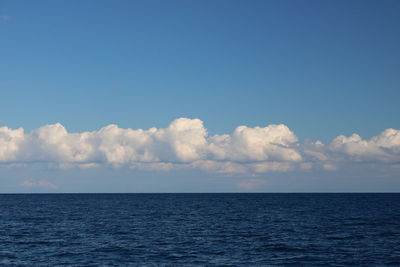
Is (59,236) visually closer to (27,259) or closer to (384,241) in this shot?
(27,259)

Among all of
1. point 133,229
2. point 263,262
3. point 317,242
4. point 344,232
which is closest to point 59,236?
point 133,229

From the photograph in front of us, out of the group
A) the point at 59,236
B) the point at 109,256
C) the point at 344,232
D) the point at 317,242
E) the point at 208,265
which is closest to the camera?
the point at 208,265

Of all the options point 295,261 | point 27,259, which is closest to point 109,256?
point 27,259

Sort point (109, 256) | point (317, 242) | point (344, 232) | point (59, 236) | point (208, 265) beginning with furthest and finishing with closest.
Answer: point (344, 232), point (59, 236), point (317, 242), point (109, 256), point (208, 265)

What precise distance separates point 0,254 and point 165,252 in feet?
63.0

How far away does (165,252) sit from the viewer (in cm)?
4800

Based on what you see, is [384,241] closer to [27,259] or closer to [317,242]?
[317,242]

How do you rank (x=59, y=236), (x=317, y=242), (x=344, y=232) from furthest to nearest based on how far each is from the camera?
(x=344, y=232) → (x=59, y=236) → (x=317, y=242)

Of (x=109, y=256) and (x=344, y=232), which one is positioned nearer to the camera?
Answer: (x=109, y=256)

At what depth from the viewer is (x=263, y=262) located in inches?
1677

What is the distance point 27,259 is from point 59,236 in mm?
16656

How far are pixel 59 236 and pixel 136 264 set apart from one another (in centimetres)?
2400

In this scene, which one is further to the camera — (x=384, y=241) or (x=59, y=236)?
(x=59, y=236)

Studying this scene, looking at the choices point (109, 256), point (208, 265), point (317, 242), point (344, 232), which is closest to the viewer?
point (208, 265)
